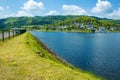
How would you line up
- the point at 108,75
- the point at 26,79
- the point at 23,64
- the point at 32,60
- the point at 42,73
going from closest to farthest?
the point at 26,79, the point at 42,73, the point at 23,64, the point at 32,60, the point at 108,75

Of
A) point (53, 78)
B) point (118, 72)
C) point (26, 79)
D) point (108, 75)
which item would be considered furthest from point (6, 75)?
point (118, 72)

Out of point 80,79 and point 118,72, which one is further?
point 118,72

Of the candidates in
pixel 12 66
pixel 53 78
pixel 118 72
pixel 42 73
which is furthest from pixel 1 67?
pixel 118 72

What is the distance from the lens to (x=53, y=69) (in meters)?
24.4

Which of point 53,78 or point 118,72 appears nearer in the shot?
point 53,78

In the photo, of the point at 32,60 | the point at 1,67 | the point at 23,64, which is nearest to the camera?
the point at 1,67

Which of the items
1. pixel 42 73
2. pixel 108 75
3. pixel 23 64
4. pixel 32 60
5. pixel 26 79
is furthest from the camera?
pixel 108 75

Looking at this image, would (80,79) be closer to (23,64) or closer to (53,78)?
(53,78)

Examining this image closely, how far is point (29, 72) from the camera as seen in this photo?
74.2 ft

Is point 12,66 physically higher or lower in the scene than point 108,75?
higher

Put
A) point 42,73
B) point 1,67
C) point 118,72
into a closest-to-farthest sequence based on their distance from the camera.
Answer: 1. point 42,73
2. point 1,67
3. point 118,72

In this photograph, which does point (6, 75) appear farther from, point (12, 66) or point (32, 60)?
point (32, 60)

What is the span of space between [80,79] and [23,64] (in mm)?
7848

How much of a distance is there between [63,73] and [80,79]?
7.29 feet
